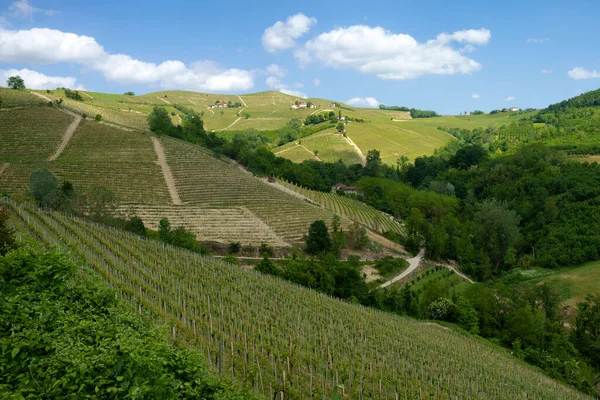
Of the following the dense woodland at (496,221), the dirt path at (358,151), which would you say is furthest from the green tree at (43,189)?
the dirt path at (358,151)

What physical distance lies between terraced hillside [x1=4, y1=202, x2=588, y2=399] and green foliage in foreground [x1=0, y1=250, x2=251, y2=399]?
10.4 feet

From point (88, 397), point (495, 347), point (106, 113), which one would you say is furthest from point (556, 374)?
point (106, 113)

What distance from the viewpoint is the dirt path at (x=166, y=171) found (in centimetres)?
6009

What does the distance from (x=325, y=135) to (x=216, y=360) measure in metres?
142

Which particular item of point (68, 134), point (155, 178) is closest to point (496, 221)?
point (155, 178)

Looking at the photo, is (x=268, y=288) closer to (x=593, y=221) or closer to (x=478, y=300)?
(x=478, y=300)

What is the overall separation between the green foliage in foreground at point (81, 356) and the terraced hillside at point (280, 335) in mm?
3181

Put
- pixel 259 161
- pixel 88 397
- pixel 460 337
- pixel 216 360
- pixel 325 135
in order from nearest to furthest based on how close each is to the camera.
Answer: pixel 88 397, pixel 216 360, pixel 460 337, pixel 259 161, pixel 325 135

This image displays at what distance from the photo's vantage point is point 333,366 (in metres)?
16.3

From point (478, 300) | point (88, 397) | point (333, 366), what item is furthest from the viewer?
point (478, 300)

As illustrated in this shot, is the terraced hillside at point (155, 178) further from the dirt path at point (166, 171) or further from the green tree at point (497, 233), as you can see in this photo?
the green tree at point (497, 233)

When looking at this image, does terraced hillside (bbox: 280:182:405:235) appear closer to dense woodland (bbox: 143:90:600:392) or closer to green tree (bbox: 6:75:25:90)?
dense woodland (bbox: 143:90:600:392)

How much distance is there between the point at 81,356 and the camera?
24.8ft

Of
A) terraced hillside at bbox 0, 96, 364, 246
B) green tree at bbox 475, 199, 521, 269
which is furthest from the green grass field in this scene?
terraced hillside at bbox 0, 96, 364, 246
